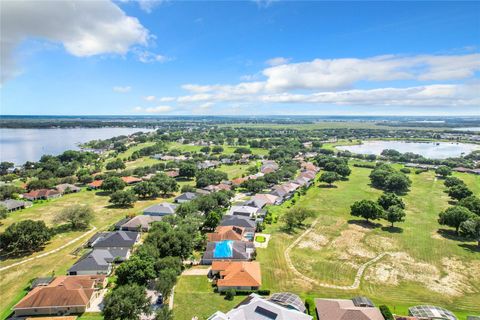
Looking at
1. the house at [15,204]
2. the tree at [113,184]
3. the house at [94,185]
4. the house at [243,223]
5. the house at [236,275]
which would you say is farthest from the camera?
the house at [94,185]

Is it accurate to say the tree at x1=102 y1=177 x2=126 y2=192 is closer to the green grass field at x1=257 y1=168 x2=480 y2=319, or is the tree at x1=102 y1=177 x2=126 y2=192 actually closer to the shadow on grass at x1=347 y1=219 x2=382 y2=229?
the green grass field at x1=257 y1=168 x2=480 y2=319

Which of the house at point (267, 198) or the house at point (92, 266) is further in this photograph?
the house at point (267, 198)

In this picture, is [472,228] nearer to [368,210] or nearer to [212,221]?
[368,210]

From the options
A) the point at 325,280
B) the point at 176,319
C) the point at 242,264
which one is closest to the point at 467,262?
the point at 325,280

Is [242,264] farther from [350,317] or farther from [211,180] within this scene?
[211,180]

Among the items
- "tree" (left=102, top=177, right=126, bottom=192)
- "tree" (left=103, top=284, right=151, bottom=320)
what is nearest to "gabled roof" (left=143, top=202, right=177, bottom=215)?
"tree" (left=102, top=177, right=126, bottom=192)

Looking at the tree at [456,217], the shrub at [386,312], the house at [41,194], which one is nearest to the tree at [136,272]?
the shrub at [386,312]

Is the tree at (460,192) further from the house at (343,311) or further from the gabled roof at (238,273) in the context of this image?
the gabled roof at (238,273)
